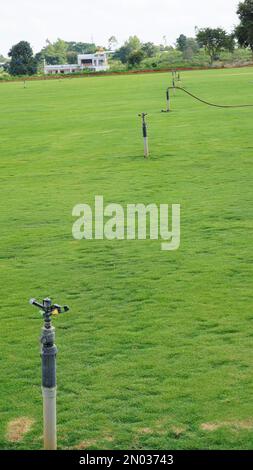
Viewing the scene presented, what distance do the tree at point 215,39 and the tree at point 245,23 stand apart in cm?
1427

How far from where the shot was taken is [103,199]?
46.4 ft

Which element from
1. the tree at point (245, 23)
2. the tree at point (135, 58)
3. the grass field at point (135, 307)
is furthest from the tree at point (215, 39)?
the grass field at point (135, 307)

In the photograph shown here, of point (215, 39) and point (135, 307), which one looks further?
point (215, 39)

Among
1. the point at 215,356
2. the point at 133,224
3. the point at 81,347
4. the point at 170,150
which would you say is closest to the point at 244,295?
the point at 215,356

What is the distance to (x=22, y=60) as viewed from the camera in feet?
388

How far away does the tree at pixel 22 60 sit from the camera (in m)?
118

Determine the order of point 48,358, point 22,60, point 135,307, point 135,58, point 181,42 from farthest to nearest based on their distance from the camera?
point 181,42, point 22,60, point 135,58, point 135,307, point 48,358

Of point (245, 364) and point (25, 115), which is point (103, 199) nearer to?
point (245, 364)

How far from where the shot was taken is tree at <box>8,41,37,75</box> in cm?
11781

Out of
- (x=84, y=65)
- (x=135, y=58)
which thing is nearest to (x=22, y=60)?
(x=135, y=58)

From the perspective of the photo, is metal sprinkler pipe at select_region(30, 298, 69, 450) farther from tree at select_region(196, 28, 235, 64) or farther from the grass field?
tree at select_region(196, 28, 235, 64)

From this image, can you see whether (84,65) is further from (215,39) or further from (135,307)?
(135,307)

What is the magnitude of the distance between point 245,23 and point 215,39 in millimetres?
18250

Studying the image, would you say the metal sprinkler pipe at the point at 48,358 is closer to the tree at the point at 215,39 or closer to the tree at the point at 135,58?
the tree at the point at 215,39
